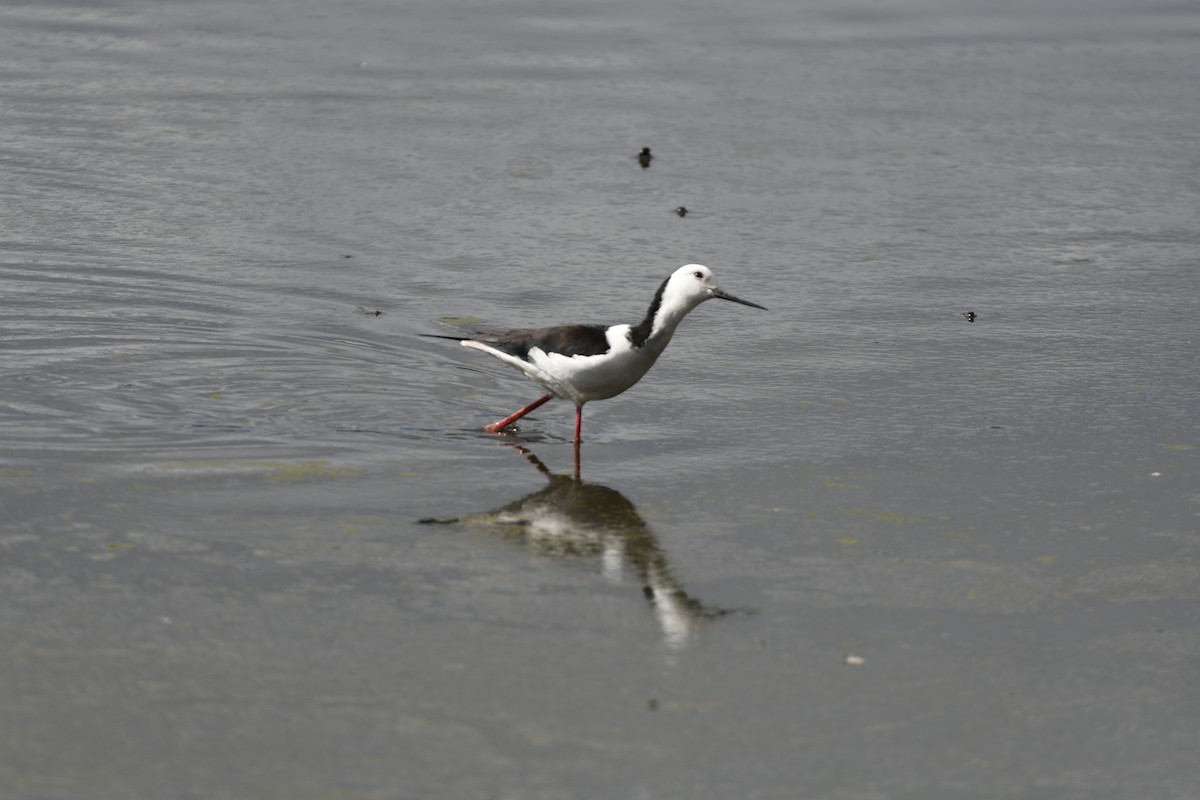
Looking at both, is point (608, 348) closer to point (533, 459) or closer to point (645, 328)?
point (645, 328)

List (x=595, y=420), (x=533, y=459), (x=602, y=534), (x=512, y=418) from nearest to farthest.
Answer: (x=602, y=534) < (x=533, y=459) < (x=512, y=418) < (x=595, y=420)

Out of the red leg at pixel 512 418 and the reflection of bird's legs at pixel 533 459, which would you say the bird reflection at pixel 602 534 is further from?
the red leg at pixel 512 418

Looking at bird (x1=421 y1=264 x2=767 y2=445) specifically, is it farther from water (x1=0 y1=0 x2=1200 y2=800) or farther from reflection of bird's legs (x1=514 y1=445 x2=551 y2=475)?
water (x1=0 y1=0 x2=1200 y2=800)

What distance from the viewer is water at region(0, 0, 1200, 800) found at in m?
5.23

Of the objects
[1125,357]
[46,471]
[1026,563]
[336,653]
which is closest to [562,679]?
[336,653]

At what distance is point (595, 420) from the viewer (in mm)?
8617

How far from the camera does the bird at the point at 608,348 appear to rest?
7.98 metres

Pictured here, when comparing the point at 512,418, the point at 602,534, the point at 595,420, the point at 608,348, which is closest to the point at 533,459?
the point at 512,418

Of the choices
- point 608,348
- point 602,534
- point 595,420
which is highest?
point 608,348

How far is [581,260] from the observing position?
36.2ft

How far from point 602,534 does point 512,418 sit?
61.8 inches

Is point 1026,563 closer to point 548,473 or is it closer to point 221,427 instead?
point 548,473

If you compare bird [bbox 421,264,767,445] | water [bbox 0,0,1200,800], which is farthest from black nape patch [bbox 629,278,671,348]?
water [bbox 0,0,1200,800]

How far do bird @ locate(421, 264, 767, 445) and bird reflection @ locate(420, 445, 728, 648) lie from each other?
0.53 meters
